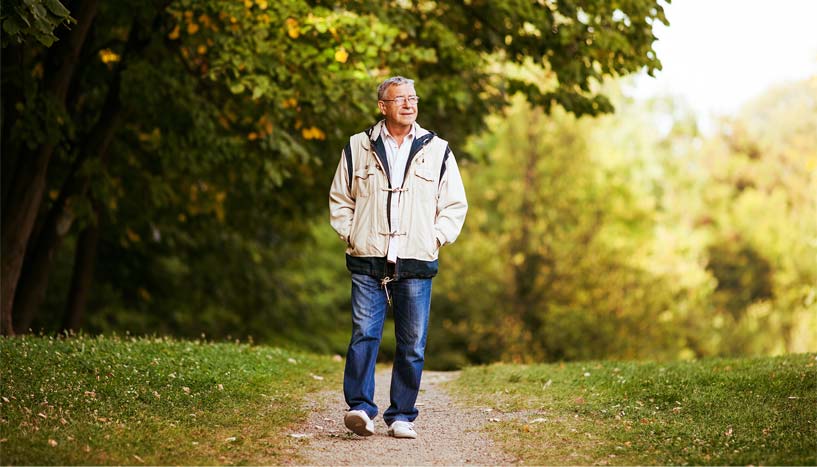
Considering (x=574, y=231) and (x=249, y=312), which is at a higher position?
(x=574, y=231)

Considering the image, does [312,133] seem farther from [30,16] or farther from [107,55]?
[30,16]

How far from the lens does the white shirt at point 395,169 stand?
712 cm

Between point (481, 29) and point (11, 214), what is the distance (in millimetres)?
6673

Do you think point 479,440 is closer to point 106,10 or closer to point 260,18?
point 260,18

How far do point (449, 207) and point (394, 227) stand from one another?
46 cm

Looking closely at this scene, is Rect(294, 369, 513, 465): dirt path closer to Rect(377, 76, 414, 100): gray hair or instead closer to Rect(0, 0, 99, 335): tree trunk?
Rect(377, 76, 414, 100): gray hair

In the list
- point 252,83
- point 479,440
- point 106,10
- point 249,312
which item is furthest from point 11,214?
point 249,312

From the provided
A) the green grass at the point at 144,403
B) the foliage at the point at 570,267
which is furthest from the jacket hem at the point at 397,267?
the foliage at the point at 570,267

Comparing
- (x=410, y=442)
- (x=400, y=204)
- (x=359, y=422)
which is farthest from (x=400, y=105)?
(x=410, y=442)

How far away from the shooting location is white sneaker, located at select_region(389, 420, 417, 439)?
24.0ft

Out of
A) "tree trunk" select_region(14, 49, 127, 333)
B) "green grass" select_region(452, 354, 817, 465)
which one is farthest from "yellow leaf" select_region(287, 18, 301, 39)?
"green grass" select_region(452, 354, 817, 465)

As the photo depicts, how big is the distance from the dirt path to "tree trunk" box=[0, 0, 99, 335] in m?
5.69

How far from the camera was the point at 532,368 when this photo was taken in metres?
11.8

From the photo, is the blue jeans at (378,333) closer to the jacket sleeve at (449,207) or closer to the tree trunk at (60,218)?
the jacket sleeve at (449,207)
